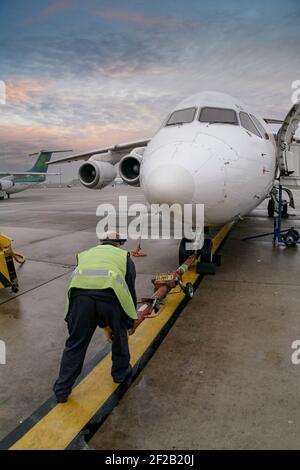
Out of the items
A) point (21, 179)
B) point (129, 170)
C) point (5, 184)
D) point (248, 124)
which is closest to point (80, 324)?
point (248, 124)

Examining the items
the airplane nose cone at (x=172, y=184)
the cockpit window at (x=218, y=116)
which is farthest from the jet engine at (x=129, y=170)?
the airplane nose cone at (x=172, y=184)

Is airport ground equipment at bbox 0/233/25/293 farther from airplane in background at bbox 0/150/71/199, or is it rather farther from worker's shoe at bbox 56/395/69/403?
airplane in background at bbox 0/150/71/199

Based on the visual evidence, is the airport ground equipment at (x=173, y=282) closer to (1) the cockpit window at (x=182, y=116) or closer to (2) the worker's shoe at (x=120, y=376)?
(2) the worker's shoe at (x=120, y=376)

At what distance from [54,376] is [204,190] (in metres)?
2.90

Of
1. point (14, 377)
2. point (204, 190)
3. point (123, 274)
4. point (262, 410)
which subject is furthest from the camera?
point (204, 190)

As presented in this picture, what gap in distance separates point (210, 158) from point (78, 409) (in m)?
3.44

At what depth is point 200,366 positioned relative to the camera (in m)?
3.50

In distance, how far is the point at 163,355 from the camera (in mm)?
3730

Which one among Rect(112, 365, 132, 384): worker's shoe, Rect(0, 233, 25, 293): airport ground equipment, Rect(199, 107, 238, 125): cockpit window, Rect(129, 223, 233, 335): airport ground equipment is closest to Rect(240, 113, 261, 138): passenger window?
Rect(199, 107, 238, 125): cockpit window

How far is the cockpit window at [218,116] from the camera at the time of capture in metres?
5.91

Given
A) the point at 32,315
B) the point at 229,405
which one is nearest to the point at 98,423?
the point at 229,405

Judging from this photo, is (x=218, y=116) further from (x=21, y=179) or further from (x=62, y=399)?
(x=21, y=179)
